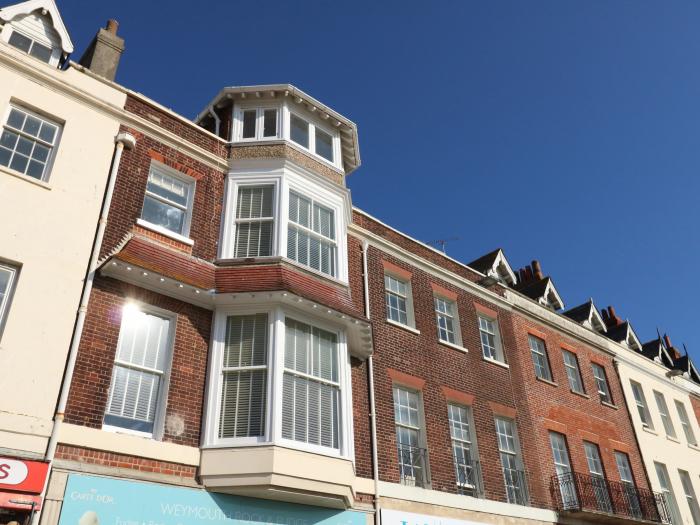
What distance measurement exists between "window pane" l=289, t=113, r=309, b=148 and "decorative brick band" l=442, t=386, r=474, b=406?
7560mm

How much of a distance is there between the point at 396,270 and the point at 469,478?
594 cm

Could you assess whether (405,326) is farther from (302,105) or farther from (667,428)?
(667,428)

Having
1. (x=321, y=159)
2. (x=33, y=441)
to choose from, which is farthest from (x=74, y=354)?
(x=321, y=159)

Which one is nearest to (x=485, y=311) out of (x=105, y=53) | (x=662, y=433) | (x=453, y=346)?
(x=453, y=346)

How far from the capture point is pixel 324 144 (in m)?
16.5

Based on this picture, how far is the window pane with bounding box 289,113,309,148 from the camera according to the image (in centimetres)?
1575

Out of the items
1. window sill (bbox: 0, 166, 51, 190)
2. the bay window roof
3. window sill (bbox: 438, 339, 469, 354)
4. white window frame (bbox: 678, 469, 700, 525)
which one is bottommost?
white window frame (bbox: 678, 469, 700, 525)

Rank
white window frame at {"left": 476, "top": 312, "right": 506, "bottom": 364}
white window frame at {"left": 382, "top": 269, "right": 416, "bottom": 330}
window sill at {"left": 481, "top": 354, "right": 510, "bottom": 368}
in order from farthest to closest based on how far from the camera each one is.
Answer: white window frame at {"left": 476, "top": 312, "right": 506, "bottom": 364} → window sill at {"left": 481, "top": 354, "right": 510, "bottom": 368} → white window frame at {"left": 382, "top": 269, "right": 416, "bottom": 330}

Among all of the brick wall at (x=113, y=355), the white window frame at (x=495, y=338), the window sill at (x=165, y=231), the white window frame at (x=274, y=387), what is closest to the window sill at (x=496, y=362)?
the white window frame at (x=495, y=338)

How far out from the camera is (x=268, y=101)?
620 inches

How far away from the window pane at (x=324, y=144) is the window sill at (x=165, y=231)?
16.3ft

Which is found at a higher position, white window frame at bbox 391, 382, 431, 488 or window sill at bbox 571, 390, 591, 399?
window sill at bbox 571, 390, 591, 399

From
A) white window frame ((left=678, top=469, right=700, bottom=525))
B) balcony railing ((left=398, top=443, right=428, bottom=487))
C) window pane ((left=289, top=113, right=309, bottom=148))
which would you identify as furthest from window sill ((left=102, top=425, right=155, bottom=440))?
white window frame ((left=678, top=469, right=700, bottom=525))

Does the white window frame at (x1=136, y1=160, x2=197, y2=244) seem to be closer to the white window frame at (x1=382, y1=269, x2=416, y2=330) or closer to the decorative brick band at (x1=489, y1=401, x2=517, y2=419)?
the white window frame at (x1=382, y1=269, x2=416, y2=330)
